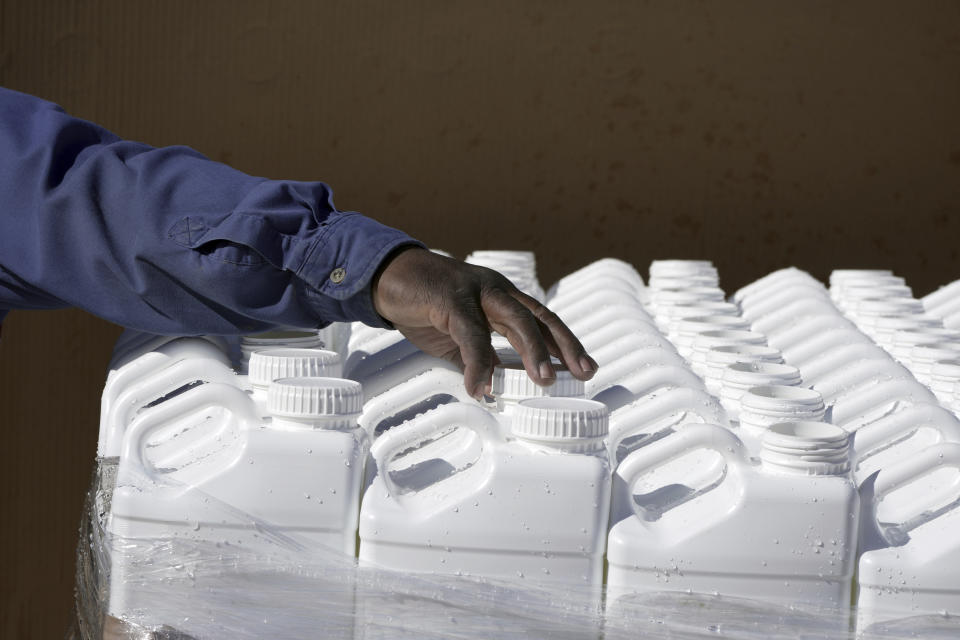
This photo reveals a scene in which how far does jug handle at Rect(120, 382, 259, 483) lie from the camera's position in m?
1.14

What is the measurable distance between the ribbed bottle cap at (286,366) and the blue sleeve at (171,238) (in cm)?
5

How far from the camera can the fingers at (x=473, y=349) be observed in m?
1.18

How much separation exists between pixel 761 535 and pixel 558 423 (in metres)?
0.24

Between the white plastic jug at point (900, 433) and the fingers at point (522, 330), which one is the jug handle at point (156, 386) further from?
the white plastic jug at point (900, 433)

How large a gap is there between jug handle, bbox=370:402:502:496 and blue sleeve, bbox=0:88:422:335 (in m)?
0.18

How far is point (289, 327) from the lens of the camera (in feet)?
4.34

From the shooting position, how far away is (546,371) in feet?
3.92

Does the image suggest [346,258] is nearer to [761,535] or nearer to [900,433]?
[761,535]

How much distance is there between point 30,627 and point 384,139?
5.99 feet

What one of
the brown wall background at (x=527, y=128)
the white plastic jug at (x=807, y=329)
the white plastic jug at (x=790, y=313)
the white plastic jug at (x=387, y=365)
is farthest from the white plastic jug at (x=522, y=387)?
the brown wall background at (x=527, y=128)

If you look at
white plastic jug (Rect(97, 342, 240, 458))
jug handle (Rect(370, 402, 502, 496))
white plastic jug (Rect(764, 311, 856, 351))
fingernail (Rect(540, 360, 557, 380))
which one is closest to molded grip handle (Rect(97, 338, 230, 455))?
white plastic jug (Rect(97, 342, 240, 458))

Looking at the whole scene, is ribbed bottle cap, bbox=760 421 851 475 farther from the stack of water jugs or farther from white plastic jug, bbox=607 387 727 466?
white plastic jug, bbox=607 387 727 466

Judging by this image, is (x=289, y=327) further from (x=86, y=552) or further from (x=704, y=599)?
(x=704, y=599)

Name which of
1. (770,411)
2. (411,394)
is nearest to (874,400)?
(770,411)
